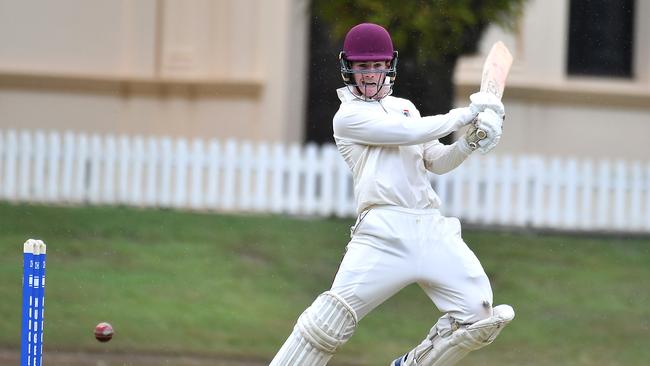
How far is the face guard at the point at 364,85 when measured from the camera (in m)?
5.91

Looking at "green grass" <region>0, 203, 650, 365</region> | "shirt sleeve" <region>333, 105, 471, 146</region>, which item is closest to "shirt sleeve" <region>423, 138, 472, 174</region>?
"shirt sleeve" <region>333, 105, 471, 146</region>

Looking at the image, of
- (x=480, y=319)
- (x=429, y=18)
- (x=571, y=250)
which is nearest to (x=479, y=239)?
(x=571, y=250)

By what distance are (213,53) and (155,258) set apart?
4.04 meters

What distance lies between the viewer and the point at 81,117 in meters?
15.9

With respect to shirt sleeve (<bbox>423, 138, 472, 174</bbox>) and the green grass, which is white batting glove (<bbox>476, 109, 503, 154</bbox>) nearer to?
shirt sleeve (<bbox>423, 138, 472, 174</bbox>)

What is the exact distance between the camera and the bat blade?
19.4 ft

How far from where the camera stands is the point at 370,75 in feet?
19.4

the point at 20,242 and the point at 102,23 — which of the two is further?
the point at 102,23

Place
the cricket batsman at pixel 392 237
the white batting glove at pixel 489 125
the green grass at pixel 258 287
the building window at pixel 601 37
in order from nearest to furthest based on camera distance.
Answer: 1. the white batting glove at pixel 489 125
2. the cricket batsman at pixel 392 237
3. the green grass at pixel 258 287
4. the building window at pixel 601 37

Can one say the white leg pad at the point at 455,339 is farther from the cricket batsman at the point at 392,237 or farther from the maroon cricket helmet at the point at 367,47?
the maroon cricket helmet at the point at 367,47

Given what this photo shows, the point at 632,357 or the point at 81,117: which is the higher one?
the point at 81,117

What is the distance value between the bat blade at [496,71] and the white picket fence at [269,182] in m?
7.69

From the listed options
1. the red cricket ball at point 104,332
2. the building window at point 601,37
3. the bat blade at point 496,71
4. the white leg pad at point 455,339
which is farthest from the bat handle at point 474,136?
the building window at point 601,37

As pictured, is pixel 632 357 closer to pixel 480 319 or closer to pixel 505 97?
pixel 480 319
